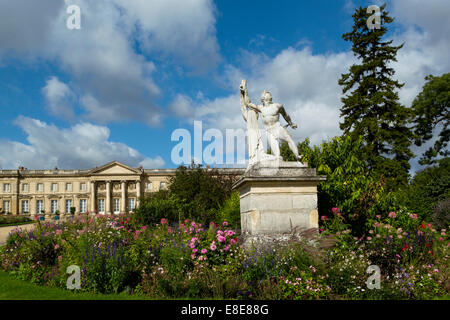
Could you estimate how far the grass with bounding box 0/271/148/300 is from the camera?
531 cm

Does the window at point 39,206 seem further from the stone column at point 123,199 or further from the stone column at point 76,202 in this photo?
the stone column at point 123,199

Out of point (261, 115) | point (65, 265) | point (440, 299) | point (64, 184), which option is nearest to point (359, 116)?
point (261, 115)

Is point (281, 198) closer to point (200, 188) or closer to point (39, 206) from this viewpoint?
point (200, 188)

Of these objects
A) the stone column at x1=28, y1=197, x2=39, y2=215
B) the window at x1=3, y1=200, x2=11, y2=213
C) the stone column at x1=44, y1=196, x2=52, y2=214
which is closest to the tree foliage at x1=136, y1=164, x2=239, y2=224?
the stone column at x1=44, y1=196, x2=52, y2=214

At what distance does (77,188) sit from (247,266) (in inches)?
2686

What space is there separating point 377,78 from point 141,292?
24.5 metres

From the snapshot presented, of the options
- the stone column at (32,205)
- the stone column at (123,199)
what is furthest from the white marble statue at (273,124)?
the stone column at (32,205)

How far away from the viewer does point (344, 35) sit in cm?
2650

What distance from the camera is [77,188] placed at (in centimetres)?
6769

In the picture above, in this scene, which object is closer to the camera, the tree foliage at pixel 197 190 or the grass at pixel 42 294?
the grass at pixel 42 294

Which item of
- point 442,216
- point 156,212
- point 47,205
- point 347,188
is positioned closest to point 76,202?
point 47,205

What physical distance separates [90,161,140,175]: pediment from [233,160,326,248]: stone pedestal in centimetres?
6309

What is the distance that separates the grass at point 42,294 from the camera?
209 inches
